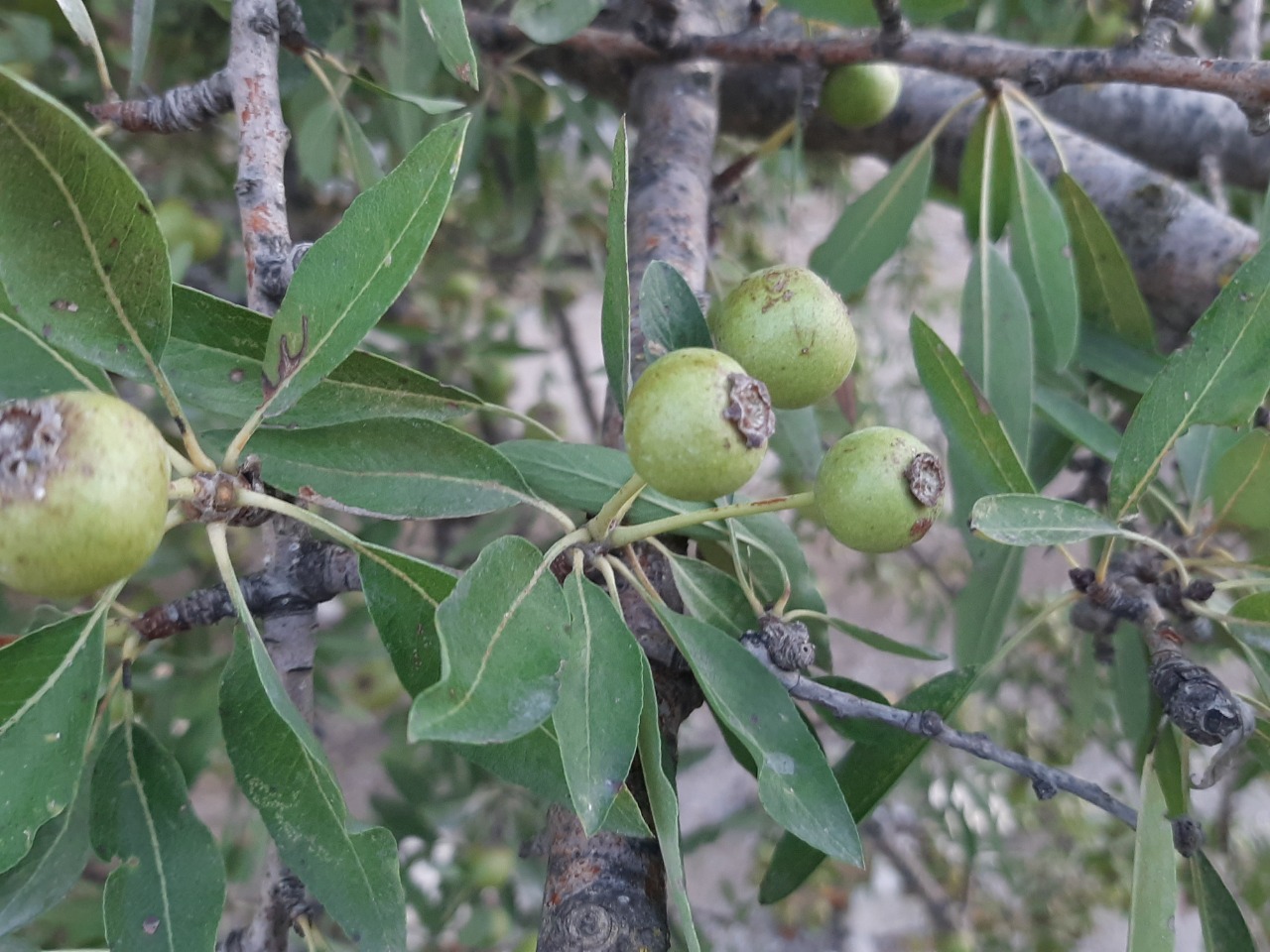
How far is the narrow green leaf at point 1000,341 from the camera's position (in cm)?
110

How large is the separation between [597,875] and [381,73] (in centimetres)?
179

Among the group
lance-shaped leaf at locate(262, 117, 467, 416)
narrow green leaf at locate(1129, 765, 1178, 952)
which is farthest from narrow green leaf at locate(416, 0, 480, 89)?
narrow green leaf at locate(1129, 765, 1178, 952)

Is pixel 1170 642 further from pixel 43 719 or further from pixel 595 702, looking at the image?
pixel 43 719

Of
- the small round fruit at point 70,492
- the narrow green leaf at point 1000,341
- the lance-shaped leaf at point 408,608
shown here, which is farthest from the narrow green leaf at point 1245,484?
the small round fruit at point 70,492

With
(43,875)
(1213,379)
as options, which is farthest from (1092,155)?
(43,875)

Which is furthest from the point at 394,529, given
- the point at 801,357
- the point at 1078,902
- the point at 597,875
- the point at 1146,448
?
the point at 1078,902

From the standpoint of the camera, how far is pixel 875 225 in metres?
1.40

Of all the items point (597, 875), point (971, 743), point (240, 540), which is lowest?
point (240, 540)

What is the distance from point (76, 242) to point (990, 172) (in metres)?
1.17

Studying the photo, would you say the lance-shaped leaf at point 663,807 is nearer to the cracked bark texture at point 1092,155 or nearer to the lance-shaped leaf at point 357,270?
the lance-shaped leaf at point 357,270

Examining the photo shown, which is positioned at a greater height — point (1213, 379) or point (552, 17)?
point (552, 17)

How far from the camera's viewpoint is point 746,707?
28.9 inches

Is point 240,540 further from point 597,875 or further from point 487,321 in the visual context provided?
point 597,875

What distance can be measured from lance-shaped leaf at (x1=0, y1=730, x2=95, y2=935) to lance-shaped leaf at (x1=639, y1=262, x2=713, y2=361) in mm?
697
